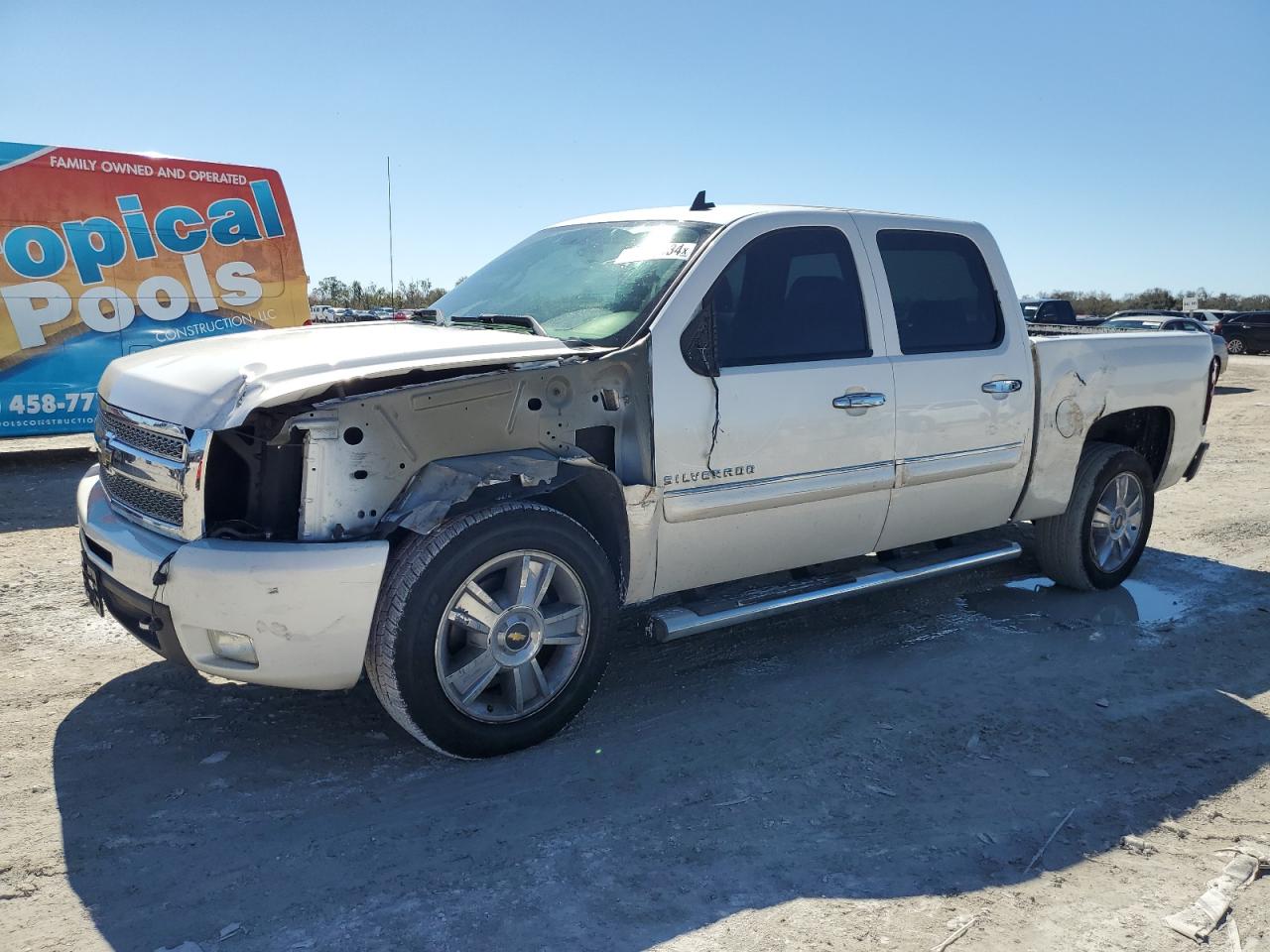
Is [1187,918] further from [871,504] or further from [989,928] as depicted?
[871,504]

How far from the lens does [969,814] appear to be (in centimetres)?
327

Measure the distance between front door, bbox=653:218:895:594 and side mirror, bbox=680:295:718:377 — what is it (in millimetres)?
10

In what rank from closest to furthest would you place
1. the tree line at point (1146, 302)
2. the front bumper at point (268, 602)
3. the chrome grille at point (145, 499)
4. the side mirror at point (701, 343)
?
the front bumper at point (268, 602)
the chrome grille at point (145, 499)
the side mirror at point (701, 343)
the tree line at point (1146, 302)

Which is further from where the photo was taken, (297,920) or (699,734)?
(699,734)

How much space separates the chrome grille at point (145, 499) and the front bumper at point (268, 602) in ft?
0.36

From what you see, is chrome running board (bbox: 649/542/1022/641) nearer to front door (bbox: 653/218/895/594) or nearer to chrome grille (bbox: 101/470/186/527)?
front door (bbox: 653/218/895/594)

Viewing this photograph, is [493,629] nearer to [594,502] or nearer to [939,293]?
[594,502]

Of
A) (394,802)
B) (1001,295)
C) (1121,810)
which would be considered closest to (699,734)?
(394,802)

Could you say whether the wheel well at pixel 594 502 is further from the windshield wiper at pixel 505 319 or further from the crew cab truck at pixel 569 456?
the windshield wiper at pixel 505 319

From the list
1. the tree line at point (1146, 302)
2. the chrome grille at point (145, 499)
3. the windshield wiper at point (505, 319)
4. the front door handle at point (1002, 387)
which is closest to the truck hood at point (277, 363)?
the windshield wiper at point (505, 319)

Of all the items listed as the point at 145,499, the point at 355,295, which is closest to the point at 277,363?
the point at 145,499

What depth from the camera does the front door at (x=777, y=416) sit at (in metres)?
3.88

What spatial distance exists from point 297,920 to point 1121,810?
8.67 ft

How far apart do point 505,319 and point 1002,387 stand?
8.12ft
